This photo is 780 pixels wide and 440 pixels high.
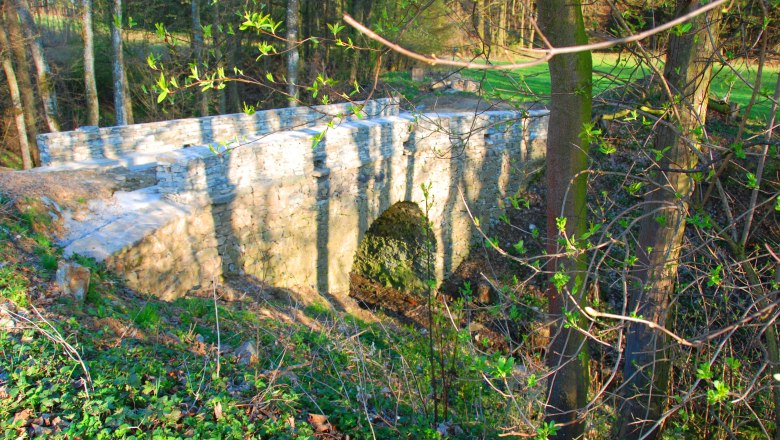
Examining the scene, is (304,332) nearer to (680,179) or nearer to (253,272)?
(253,272)

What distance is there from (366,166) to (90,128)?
184 inches

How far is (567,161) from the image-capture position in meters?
4.32

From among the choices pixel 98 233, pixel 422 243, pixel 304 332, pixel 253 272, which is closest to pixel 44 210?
pixel 98 233

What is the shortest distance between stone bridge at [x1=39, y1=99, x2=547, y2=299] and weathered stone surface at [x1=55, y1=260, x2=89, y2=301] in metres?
0.99

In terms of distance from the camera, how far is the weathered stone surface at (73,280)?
4754 mm

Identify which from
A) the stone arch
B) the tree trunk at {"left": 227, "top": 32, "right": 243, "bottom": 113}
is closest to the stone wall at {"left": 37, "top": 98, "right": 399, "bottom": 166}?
the stone arch

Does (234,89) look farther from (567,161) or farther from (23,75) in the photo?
(567,161)

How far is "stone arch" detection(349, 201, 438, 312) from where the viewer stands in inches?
492

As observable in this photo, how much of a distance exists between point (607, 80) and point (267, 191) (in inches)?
180

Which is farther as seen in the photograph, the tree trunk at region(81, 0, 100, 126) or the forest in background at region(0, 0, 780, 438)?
the tree trunk at region(81, 0, 100, 126)

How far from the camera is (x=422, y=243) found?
12789 mm

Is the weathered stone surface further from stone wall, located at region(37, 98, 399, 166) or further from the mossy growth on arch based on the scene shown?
the mossy growth on arch

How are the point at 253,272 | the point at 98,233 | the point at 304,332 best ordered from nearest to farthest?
the point at 304,332 < the point at 98,233 < the point at 253,272

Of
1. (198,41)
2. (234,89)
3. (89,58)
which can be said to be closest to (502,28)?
(89,58)
